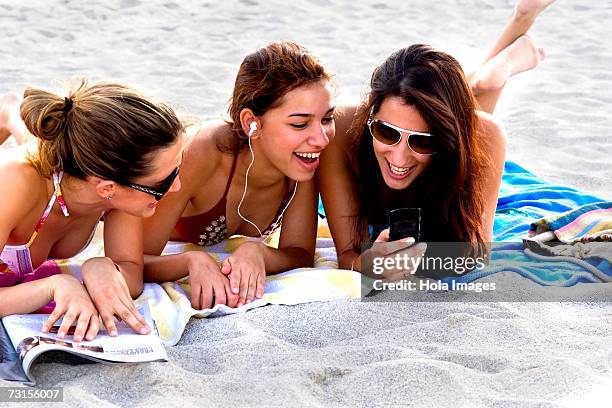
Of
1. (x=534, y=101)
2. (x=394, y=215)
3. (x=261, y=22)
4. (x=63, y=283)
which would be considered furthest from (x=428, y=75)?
(x=261, y=22)

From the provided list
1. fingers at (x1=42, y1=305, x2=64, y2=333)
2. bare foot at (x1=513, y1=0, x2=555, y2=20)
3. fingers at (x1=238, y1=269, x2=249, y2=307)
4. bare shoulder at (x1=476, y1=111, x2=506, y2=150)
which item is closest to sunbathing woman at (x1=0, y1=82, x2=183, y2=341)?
fingers at (x1=42, y1=305, x2=64, y2=333)

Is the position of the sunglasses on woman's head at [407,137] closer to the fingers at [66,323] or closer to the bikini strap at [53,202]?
Answer: the bikini strap at [53,202]

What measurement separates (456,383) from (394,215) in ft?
3.08

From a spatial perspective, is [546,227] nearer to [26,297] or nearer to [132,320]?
[132,320]

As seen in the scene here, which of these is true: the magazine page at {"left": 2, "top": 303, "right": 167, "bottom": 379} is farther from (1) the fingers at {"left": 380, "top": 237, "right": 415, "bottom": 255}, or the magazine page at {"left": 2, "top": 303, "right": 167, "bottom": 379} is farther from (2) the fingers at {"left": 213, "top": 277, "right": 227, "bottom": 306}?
(1) the fingers at {"left": 380, "top": 237, "right": 415, "bottom": 255}

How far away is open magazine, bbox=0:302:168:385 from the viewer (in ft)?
8.80

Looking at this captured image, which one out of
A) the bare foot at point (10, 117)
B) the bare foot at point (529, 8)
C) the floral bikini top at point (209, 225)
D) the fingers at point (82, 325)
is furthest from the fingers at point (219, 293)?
the bare foot at point (529, 8)

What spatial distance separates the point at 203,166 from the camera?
3.62 meters

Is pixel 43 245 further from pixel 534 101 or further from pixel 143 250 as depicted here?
pixel 534 101

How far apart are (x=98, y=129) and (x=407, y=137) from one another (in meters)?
1.17

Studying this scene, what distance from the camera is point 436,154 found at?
348 centimetres

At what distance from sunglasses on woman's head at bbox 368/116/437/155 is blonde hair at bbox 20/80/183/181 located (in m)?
0.88

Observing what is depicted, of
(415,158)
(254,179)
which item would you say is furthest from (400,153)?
(254,179)

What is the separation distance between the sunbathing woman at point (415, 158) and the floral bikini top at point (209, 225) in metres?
0.33
